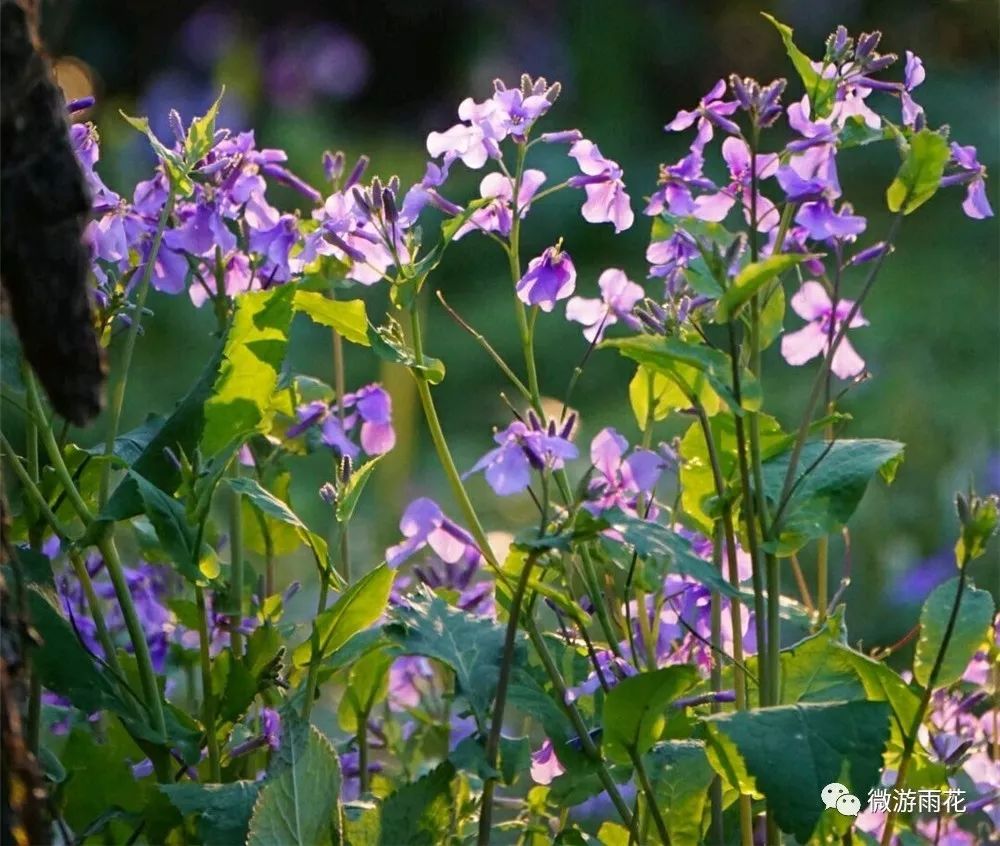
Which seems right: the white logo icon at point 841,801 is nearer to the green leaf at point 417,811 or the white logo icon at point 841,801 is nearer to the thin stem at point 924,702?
the thin stem at point 924,702

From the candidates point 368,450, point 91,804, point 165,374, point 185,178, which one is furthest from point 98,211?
point 165,374

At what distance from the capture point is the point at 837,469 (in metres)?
0.72

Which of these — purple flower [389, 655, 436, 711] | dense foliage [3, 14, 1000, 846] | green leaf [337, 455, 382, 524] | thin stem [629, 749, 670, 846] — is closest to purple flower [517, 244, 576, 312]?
dense foliage [3, 14, 1000, 846]

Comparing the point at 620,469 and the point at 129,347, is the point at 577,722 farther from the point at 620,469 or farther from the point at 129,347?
the point at 129,347

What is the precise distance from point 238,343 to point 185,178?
0.08 meters

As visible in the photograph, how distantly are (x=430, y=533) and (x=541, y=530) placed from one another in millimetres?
117

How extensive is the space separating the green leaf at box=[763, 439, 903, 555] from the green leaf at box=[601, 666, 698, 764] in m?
0.07

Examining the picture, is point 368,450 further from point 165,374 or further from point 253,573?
point 165,374

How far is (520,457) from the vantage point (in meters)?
0.68

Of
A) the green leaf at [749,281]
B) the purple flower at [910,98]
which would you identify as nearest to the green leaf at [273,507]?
the green leaf at [749,281]

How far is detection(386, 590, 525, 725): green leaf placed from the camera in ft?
2.30

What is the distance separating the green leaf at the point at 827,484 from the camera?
0.69 m

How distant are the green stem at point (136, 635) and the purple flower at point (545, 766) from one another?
0.18 m

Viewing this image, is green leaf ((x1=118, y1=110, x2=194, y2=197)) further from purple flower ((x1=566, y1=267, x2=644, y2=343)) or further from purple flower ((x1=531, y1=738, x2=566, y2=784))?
purple flower ((x1=531, y1=738, x2=566, y2=784))
